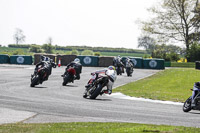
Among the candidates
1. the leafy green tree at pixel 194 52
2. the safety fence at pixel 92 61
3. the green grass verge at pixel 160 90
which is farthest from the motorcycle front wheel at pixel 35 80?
the leafy green tree at pixel 194 52

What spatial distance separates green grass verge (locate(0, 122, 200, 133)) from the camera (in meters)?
10.4

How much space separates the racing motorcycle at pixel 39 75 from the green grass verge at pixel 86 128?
40.9 ft

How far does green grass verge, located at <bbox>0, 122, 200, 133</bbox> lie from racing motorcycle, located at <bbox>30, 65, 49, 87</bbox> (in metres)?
12.5

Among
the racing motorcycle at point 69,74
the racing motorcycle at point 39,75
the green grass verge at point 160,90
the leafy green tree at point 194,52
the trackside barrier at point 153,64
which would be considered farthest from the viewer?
the leafy green tree at point 194,52

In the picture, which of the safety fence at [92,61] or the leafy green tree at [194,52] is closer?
the safety fence at [92,61]

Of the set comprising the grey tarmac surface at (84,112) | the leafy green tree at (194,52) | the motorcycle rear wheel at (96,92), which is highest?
the leafy green tree at (194,52)

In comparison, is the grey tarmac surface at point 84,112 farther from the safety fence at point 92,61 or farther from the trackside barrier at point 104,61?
the trackside barrier at point 104,61

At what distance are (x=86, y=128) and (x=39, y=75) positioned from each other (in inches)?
550

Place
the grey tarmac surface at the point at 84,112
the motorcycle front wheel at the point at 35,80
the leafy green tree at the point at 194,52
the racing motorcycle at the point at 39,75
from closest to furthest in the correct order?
the grey tarmac surface at the point at 84,112, the motorcycle front wheel at the point at 35,80, the racing motorcycle at the point at 39,75, the leafy green tree at the point at 194,52

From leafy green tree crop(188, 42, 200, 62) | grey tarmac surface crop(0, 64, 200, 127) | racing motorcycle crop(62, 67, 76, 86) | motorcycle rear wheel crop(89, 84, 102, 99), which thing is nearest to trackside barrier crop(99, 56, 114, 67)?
leafy green tree crop(188, 42, 200, 62)

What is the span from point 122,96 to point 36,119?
873 cm

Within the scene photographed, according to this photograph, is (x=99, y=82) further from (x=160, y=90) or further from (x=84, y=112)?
(x=160, y=90)

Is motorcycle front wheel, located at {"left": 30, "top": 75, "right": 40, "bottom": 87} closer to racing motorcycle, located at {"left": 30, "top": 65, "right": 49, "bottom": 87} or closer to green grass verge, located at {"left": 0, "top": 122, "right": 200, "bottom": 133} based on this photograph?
racing motorcycle, located at {"left": 30, "top": 65, "right": 49, "bottom": 87}

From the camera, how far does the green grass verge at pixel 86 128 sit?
1041cm
